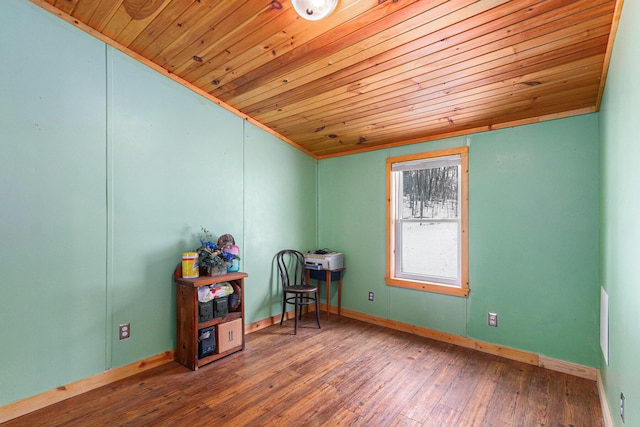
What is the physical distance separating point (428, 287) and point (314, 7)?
9.67 ft

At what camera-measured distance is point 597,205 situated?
2432 mm

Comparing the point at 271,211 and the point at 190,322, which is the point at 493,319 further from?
the point at 190,322

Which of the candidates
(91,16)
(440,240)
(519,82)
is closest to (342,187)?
(440,240)

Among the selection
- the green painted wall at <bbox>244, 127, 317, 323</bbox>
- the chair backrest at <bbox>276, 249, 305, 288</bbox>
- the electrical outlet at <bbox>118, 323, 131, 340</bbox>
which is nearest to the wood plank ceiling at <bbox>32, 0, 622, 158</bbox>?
the green painted wall at <bbox>244, 127, 317, 323</bbox>

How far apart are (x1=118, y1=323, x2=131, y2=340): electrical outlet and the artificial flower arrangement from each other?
0.75 m

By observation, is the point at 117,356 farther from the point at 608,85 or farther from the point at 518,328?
the point at 608,85

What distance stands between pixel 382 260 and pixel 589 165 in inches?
87.7

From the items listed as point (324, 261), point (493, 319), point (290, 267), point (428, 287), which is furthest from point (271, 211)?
point (493, 319)

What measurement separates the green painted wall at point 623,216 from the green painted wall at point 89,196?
123 inches

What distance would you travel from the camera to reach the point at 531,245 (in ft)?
8.97

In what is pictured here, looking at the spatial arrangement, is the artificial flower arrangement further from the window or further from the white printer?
the window

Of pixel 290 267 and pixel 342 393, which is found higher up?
pixel 290 267

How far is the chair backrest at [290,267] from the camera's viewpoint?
3859mm

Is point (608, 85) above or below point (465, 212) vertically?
above
